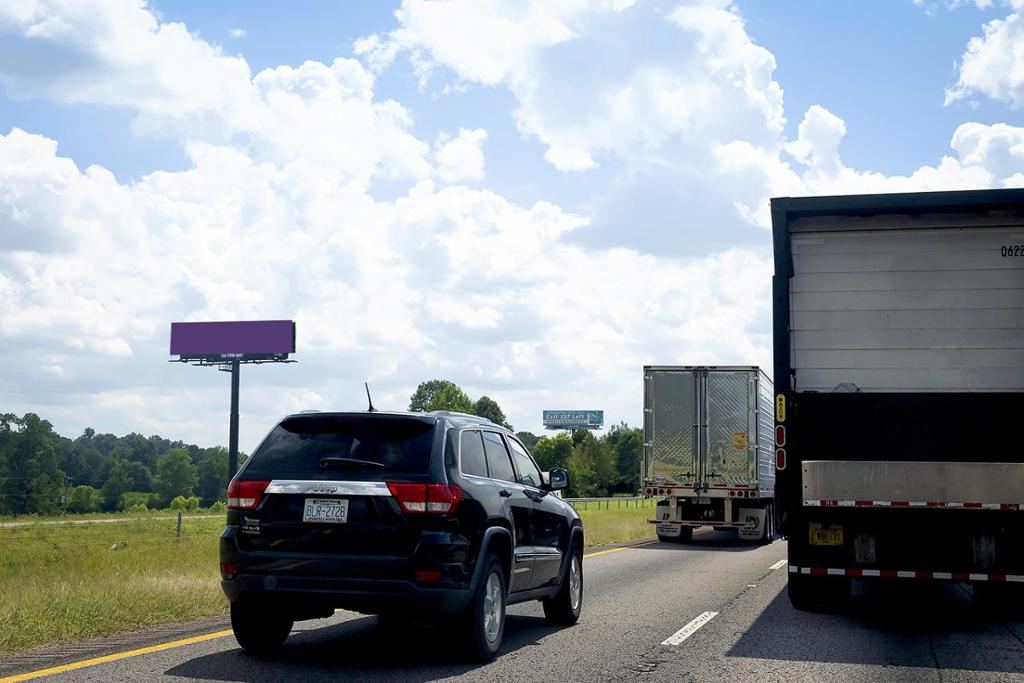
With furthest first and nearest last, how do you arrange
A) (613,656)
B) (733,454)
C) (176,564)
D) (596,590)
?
(733,454) → (176,564) → (596,590) → (613,656)

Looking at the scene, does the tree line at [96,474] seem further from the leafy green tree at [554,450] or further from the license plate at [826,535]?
the license plate at [826,535]

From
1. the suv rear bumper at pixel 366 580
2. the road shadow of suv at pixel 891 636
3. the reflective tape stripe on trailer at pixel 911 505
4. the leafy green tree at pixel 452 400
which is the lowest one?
the road shadow of suv at pixel 891 636

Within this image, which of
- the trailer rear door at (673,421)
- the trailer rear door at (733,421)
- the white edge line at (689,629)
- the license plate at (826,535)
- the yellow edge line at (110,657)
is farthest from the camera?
the trailer rear door at (673,421)

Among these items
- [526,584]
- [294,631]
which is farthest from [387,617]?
[294,631]

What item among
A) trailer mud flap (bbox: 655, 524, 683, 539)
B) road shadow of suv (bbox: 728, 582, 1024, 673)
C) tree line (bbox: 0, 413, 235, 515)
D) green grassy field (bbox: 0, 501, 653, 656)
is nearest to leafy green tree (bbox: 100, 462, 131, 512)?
tree line (bbox: 0, 413, 235, 515)

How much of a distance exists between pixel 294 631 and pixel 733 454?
14774 millimetres

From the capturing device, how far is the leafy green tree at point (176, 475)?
6102 inches

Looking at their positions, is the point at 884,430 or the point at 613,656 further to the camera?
the point at 884,430

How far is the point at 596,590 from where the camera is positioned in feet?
45.1

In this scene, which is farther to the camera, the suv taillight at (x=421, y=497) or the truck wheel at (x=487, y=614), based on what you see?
the truck wheel at (x=487, y=614)

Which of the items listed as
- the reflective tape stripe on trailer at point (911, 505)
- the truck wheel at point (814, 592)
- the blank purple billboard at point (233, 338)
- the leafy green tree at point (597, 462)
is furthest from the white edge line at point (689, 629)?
the leafy green tree at point (597, 462)

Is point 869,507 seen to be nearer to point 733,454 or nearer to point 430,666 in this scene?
point 430,666

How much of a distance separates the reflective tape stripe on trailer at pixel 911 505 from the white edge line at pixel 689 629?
1.45m

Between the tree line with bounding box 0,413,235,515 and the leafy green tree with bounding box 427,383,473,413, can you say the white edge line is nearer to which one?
the tree line with bounding box 0,413,235,515
